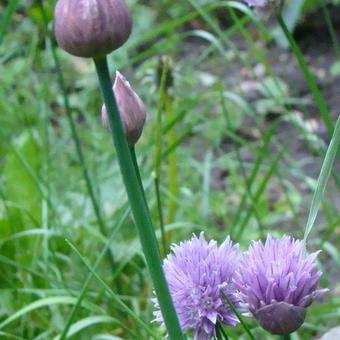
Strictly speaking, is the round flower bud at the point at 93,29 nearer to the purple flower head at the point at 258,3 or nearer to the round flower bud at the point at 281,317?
the round flower bud at the point at 281,317

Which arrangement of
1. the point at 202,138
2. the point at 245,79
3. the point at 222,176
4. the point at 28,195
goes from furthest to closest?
the point at 245,79 < the point at 202,138 < the point at 222,176 < the point at 28,195

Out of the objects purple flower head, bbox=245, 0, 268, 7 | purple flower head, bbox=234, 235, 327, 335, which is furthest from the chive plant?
purple flower head, bbox=245, 0, 268, 7

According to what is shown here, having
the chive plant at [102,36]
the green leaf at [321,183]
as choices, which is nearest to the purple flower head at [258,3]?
the green leaf at [321,183]

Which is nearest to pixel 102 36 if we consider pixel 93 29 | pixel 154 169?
pixel 93 29

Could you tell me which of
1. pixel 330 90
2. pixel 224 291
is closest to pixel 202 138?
pixel 330 90

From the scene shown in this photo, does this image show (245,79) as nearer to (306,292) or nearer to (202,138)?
(202,138)
